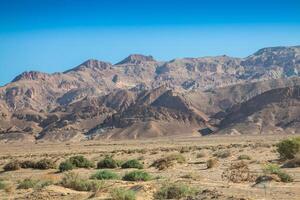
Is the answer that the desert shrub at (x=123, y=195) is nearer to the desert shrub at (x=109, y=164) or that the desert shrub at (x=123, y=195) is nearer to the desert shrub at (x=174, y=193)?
the desert shrub at (x=174, y=193)

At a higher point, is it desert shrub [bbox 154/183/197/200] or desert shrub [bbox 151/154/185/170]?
desert shrub [bbox 154/183/197/200]

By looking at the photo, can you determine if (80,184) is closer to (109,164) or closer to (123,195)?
(123,195)

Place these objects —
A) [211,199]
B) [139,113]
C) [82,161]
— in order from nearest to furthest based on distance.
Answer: [211,199] → [82,161] → [139,113]

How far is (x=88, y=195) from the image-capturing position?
21828 millimetres

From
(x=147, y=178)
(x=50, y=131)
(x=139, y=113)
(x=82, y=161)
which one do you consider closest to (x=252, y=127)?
(x=139, y=113)

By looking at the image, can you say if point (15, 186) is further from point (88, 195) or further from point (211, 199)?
point (211, 199)

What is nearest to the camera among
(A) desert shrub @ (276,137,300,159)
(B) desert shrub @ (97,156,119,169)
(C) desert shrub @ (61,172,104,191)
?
(C) desert shrub @ (61,172,104,191)

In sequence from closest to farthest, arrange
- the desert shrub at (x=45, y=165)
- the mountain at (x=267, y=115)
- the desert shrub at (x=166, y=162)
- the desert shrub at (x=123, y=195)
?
1. the desert shrub at (x=123, y=195)
2. the desert shrub at (x=166, y=162)
3. the desert shrub at (x=45, y=165)
4. the mountain at (x=267, y=115)

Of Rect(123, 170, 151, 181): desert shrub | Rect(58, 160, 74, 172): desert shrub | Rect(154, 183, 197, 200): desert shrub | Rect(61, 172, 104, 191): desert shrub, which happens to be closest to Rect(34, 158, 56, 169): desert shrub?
Rect(58, 160, 74, 172): desert shrub

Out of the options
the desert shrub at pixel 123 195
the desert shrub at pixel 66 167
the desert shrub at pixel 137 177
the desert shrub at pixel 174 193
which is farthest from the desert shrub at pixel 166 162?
the desert shrub at pixel 123 195

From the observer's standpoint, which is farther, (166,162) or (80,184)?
(166,162)

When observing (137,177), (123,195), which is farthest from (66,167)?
(123,195)

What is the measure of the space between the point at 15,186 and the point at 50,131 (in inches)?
6811

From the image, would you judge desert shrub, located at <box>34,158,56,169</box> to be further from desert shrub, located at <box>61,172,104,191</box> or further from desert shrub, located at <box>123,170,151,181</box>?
desert shrub, located at <box>61,172,104,191</box>
